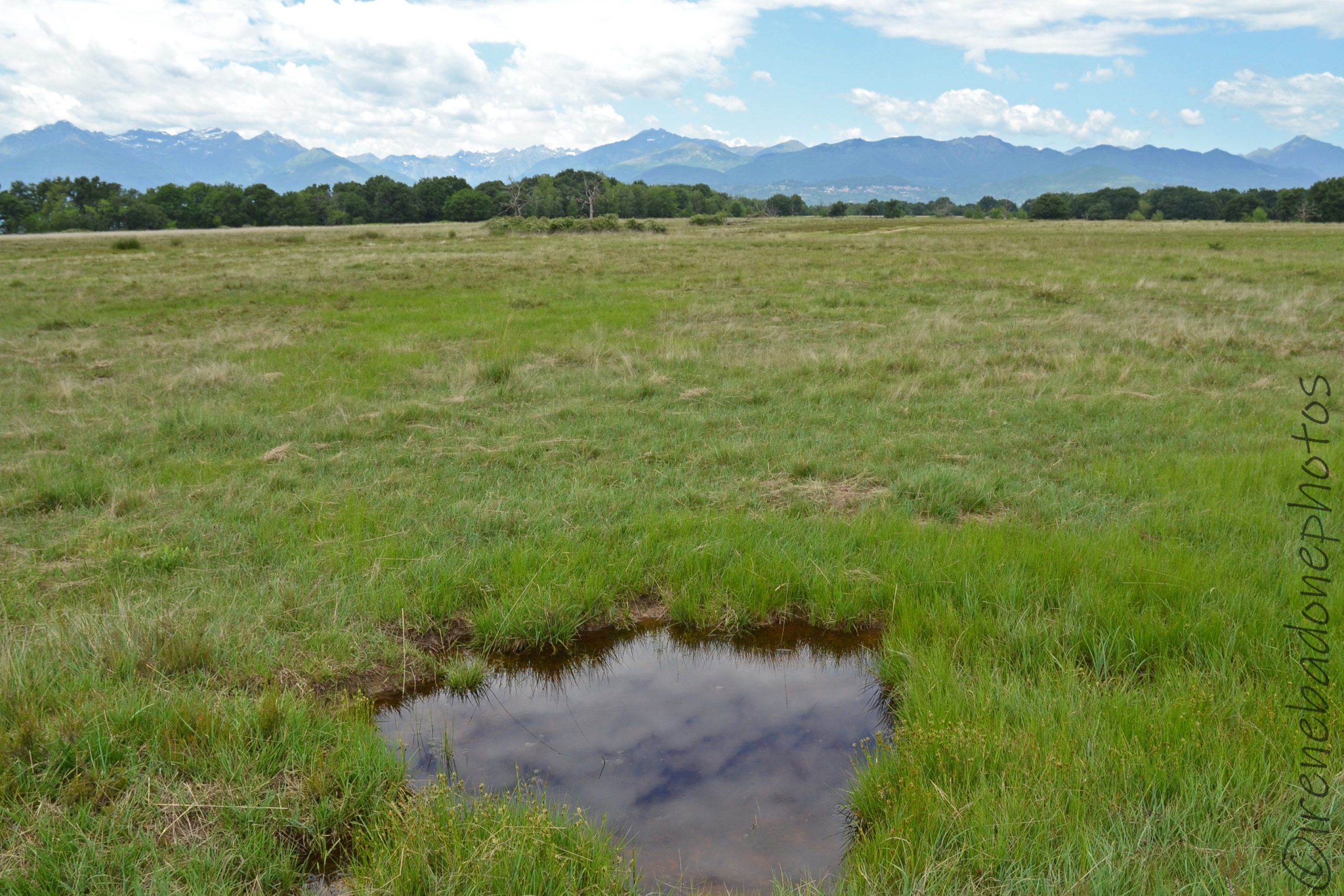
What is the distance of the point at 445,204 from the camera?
108 m

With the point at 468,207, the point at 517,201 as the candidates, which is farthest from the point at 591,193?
the point at 468,207

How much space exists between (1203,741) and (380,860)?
3.68 meters

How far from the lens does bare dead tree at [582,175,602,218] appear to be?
10594 cm

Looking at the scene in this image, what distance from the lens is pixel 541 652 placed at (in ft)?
17.1

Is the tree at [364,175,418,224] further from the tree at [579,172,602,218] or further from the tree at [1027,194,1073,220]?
the tree at [1027,194,1073,220]

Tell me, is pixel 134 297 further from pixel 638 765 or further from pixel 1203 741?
pixel 1203 741

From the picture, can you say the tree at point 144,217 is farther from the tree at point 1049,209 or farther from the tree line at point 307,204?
the tree at point 1049,209

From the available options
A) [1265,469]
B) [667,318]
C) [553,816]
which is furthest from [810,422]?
[667,318]

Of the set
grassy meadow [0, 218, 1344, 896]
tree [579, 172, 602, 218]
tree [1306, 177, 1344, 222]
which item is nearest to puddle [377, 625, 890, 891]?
grassy meadow [0, 218, 1344, 896]

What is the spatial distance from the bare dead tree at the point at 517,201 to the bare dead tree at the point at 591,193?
862 centimetres

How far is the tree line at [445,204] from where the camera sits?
317 feet

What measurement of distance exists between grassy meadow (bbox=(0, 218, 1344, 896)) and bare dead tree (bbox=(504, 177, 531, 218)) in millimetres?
94500

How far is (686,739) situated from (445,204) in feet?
378

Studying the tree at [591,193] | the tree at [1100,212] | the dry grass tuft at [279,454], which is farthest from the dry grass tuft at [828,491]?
the tree at [1100,212]
